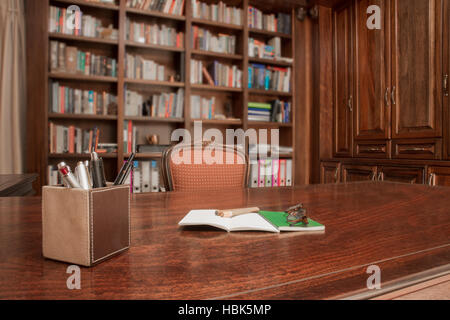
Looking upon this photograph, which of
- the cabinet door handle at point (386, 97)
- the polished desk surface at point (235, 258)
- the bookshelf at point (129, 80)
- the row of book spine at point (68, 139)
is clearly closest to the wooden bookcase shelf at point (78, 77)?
the bookshelf at point (129, 80)

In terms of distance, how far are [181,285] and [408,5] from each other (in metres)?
3.07

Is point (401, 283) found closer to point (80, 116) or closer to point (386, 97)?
point (386, 97)

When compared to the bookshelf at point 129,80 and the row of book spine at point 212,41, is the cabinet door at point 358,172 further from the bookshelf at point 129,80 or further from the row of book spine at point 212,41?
the row of book spine at point 212,41

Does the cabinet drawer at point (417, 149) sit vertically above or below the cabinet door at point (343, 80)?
below

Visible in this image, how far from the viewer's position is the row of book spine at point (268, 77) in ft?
11.1

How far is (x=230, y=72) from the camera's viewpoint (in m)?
3.30

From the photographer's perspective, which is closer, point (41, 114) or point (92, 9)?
point (41, 114)

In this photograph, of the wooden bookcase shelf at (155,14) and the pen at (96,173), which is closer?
the pen at (96,173)

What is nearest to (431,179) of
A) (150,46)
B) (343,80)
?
(343,80)

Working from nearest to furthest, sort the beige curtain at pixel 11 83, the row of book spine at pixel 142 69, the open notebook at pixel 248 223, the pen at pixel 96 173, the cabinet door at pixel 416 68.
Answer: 1. the pen at pixel 96 173
2. the open notebook at pixel 248 223
3. the cabinet door at pixel 416 68
4. the beige curtain at pixel 11 83
5. the row of book spine at pixel 142 69

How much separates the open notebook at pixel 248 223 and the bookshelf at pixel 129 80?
93.4 inches

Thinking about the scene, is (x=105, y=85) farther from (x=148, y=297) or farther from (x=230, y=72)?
(x=148, y=297)

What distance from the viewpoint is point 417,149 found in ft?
8.19

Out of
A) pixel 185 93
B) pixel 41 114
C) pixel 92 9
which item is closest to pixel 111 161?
pixel 41 114
